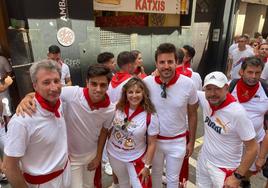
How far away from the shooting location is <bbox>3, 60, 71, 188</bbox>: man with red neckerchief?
1.78 meters

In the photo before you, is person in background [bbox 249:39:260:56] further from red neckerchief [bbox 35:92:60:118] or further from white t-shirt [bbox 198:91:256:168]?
red neckerchief [bbox 35:92:60:118]

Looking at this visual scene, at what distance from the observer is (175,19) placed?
841 cm

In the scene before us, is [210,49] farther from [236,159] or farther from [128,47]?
[236,159]

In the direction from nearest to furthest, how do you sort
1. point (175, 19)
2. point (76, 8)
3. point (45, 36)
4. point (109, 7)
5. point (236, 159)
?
point (236, 159)
point (45, 36)
point (76, 8)
point (109, 7)
point (175, 19)

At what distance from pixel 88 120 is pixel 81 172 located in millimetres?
655

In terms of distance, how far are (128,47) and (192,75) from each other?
349 cm

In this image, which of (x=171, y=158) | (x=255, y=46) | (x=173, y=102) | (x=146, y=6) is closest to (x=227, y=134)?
(x=173, y=102)

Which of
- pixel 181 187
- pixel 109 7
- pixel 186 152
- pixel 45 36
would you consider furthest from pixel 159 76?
pixel 109 7

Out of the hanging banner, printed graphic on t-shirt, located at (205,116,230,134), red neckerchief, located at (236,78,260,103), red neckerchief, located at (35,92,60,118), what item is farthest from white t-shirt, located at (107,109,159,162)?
the hanging banner

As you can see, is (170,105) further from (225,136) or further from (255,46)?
(255,46)

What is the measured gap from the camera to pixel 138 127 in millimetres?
2510

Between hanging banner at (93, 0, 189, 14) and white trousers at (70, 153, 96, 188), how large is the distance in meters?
4.45

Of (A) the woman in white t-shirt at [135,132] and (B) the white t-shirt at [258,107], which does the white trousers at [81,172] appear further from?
(B) the white t-shirt at [258,107]

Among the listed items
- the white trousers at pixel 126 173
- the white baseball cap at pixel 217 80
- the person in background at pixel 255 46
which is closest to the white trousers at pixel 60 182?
the white trousers at pixel 126 173
